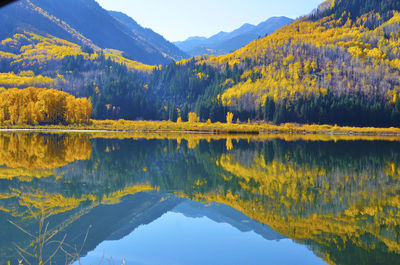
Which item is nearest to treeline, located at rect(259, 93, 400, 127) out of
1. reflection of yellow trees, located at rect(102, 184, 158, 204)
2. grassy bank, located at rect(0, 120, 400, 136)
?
grassy bank, located at rect(0, 120, 400, 136)

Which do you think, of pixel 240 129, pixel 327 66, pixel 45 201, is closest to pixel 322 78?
pixel 327 66

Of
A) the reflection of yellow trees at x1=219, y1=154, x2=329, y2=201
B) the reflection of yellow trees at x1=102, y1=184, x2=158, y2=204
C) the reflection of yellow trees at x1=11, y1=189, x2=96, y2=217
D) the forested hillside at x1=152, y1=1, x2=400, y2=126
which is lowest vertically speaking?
Result: the reflection of yellow trees at x1=219, y1=154, x2=329, y2=201

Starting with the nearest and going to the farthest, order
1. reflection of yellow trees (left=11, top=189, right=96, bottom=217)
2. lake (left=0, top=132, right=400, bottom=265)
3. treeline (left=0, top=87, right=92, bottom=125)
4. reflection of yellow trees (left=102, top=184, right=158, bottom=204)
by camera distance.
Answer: lake (left=0, top=132, right=400, bottom=265) < reflection of yellow trees (left=11, top=189, right=96, bottom=217) < reflection of yellow trees (left=102, top=184, right=158, bottom=204) < treeline (left=0, top=87, right=92, bottom=125)

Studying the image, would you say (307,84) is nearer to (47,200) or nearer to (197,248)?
(47,200)

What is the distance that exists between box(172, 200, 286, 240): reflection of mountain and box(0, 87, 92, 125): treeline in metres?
102

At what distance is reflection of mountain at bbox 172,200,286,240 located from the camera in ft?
52.3

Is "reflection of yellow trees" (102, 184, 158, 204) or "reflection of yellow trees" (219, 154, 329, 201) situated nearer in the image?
"reflection of yellow trees" (102, 184, 158, 204)

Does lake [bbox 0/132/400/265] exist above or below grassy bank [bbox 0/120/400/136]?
above

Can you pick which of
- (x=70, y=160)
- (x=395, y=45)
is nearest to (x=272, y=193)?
(x=70, y=160)

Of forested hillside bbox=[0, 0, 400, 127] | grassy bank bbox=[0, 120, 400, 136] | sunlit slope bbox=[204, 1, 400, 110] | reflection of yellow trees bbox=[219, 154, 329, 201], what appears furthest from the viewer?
sunlit slope bbox=[204, 1, 400, 110]

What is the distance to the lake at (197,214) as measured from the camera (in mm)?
13414

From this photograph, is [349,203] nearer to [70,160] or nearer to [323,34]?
[70,160]

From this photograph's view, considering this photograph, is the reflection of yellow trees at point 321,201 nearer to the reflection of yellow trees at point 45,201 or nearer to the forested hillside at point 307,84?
the reflection of yellow trees at point 45,201

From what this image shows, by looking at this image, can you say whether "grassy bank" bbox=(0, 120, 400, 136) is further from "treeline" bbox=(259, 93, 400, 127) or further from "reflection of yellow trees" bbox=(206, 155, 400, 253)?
"reflection of yellow trees" bbox=(206, 155, 400, 253)
